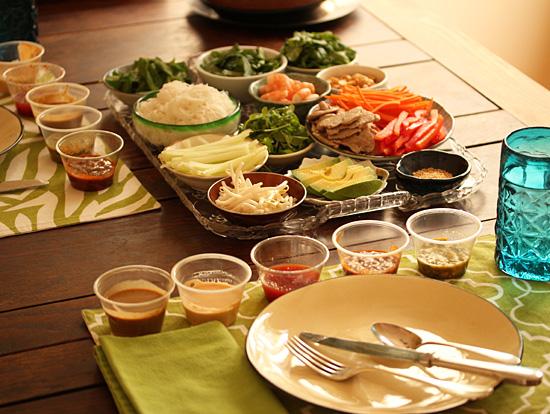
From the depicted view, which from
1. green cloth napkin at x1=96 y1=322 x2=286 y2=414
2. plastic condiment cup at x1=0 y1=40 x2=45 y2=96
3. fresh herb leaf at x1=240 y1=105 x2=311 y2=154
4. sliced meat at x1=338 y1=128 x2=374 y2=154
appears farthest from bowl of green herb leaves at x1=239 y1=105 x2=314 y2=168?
plastic condiment cup at x1=0 y1=40 x2=45 y2=96

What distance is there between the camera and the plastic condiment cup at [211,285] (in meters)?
1.44

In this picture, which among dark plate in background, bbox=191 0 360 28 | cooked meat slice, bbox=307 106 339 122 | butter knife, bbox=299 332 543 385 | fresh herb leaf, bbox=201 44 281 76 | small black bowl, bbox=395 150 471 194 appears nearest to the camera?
butter knife, bbox=299 332 543 385

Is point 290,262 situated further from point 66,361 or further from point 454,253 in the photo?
point 66,361

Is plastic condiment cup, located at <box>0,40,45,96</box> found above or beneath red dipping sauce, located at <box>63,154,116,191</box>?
above

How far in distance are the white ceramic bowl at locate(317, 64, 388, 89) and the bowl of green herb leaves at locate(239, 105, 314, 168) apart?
34 centimetres

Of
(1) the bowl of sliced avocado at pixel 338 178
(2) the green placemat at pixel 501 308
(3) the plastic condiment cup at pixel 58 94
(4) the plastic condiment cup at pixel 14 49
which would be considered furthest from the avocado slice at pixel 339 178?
(4) the plastic condiment cup at pixel 14 49

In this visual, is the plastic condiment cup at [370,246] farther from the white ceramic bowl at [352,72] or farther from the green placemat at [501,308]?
the white ceramic bowl at [352,72]

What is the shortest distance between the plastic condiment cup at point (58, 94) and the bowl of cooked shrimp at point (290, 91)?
41cm

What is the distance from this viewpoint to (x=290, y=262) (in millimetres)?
1582

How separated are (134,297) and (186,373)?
0.62ft

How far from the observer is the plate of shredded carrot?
1.98 metres

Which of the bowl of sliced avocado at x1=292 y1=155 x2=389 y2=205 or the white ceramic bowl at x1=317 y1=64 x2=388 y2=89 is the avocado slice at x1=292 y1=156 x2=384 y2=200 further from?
the white ceramic bowl at x1=317 y1=64 x2=388 y2=89

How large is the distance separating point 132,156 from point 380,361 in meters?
1.01

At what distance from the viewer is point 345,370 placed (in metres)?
1.27
